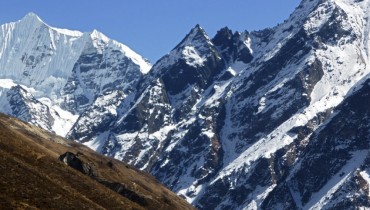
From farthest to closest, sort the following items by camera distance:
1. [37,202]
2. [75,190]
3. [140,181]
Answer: [140,181], [75,190], [37,202]

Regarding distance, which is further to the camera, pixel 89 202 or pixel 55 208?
pixel 89 202

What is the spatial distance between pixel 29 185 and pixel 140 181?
398ft

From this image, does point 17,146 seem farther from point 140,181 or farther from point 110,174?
point 140,181

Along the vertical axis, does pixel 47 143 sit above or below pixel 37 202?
above

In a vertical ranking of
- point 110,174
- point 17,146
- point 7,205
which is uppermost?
point 110,174

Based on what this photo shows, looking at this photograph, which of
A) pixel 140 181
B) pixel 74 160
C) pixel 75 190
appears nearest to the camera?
pixel 75 190

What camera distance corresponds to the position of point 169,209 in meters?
154

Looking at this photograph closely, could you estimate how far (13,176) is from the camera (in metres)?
76.7

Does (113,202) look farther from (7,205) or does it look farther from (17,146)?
(7,205)

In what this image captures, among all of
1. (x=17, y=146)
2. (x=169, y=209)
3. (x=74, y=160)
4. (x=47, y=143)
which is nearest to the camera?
(x=17, y=146)

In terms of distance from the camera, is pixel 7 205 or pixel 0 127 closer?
pixel 7 205

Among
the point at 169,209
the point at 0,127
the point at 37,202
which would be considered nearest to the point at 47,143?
the point at 169,209

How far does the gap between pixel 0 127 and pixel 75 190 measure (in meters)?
25.2

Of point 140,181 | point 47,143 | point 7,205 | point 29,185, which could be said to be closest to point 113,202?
point 29,185
